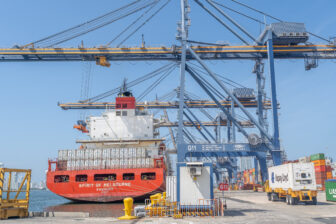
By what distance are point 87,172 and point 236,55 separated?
21.8 meters

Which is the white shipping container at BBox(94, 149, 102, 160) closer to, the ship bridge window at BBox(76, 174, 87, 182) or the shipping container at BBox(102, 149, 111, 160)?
the shipping container at BBox(102, 149, 111, 160)

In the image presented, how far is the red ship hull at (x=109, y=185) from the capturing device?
3003 cm

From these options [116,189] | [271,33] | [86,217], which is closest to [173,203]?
[86,217]

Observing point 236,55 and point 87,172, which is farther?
point 236,55

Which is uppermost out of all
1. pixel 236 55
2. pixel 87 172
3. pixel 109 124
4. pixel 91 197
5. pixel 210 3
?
pixel 210 3

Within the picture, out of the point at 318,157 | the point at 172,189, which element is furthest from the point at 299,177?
the point at 318,157

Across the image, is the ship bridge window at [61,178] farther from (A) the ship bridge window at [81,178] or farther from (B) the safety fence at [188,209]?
(B) the safety fence at [188,209]

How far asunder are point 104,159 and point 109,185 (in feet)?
9.23

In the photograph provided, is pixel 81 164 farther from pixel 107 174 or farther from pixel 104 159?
pixel 107 174

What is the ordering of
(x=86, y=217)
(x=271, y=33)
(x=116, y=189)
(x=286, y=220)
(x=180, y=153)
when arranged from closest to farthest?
(x=286, y=220), (x=86, y=217), (x=116, y=189), (x=180, y=153), (x=271, y=33)

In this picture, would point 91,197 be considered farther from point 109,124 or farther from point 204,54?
point 204,54

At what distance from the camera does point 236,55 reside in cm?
3744

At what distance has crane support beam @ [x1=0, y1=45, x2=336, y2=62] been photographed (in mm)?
36250

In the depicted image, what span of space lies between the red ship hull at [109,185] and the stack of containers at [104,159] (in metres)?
0.75
